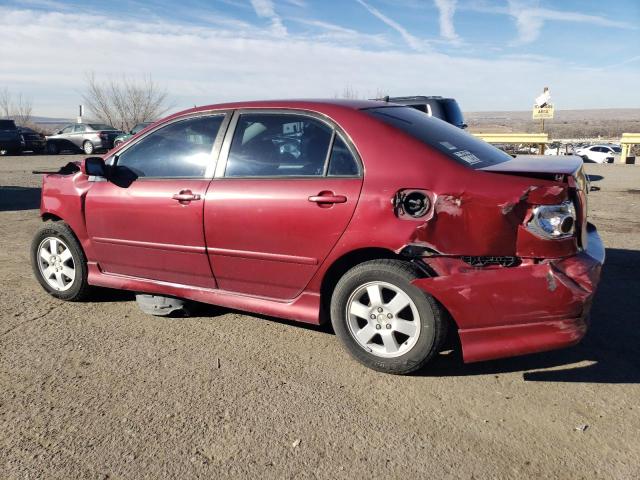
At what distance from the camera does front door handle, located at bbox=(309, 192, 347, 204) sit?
3273 mm

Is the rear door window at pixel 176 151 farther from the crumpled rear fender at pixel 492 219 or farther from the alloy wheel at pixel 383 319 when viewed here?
the crumpled rear fender at pixel 492 219

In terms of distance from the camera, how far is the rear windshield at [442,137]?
329cm

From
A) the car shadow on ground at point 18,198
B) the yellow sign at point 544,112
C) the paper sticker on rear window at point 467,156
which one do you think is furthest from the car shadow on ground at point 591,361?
the yellow sign at point 544,112

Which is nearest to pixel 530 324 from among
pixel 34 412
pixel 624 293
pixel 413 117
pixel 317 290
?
pixel 317 290

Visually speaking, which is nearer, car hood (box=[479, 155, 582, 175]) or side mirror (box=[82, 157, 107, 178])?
car hood (box=[479, 155, 582, 175])

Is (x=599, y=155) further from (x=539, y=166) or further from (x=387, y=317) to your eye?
(x=387, y=317)

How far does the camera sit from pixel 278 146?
3664 mm

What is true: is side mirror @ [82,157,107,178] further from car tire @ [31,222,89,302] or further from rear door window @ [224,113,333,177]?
rear door window @ [224,113,333,177]

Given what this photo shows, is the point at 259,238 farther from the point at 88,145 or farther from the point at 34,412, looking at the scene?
the point at 88,145

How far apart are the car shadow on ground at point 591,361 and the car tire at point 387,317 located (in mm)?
228

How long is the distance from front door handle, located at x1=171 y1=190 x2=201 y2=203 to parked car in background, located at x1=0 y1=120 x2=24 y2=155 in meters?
25.6

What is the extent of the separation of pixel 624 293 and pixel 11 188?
12.7m

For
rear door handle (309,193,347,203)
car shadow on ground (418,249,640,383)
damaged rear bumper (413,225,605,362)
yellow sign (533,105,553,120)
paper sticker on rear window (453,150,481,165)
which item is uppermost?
yellow sign (533,105,553,120)

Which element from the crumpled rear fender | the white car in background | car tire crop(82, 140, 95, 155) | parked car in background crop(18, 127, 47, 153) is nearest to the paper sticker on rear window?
the crumpled rear fender
